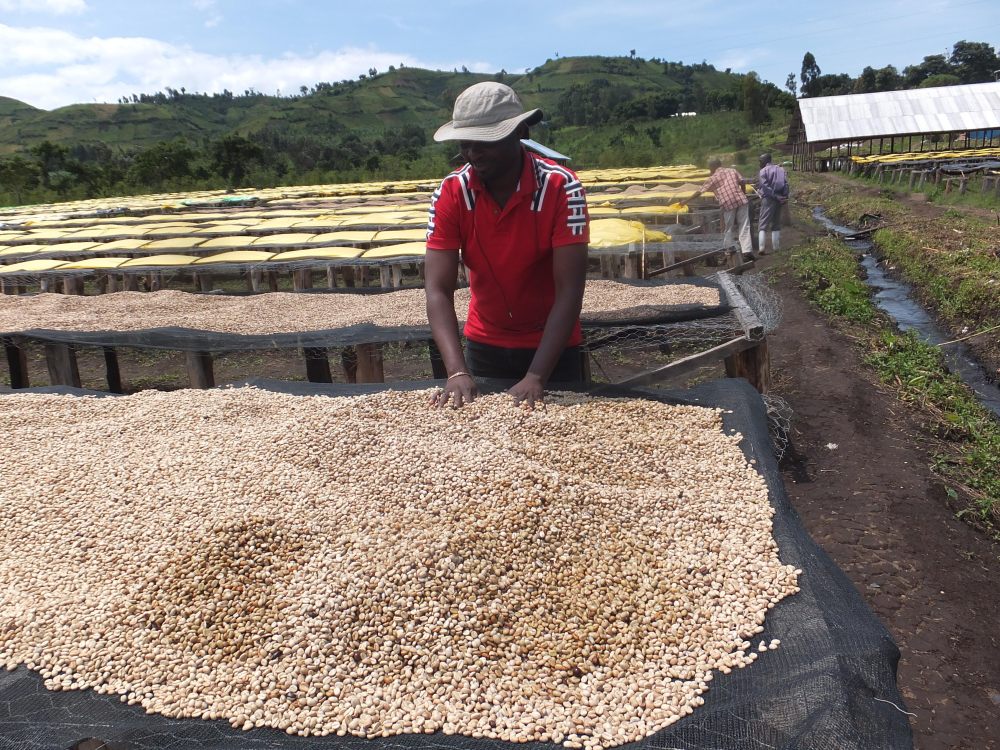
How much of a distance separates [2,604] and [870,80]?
214ft

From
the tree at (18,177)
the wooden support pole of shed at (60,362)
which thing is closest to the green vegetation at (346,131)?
the tree at (18,177)

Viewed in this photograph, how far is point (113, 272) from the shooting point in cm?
778

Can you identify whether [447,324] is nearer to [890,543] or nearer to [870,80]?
[890,543]

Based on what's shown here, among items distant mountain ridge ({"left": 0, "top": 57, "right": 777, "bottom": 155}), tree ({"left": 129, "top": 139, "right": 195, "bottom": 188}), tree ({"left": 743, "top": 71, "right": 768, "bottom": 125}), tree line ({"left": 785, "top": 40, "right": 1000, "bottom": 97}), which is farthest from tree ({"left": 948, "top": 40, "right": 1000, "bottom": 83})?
tree ({"left": 129, "top": 139, "right": 195, "bottom": 188})

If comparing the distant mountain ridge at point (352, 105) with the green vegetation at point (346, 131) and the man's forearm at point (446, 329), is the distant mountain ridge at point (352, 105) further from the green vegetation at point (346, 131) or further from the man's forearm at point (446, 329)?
the man's forearm at point (446, 329)

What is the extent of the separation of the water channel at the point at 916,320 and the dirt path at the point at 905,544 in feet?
3.27

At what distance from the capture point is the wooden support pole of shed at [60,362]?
5035 mm

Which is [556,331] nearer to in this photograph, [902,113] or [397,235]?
[397,235]

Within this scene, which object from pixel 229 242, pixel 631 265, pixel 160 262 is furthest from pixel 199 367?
pixel 631 265

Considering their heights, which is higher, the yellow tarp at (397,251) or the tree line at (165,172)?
the tree line at (165,172)

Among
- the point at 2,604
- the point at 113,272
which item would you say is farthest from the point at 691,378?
the point at 113,272

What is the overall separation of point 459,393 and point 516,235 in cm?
56

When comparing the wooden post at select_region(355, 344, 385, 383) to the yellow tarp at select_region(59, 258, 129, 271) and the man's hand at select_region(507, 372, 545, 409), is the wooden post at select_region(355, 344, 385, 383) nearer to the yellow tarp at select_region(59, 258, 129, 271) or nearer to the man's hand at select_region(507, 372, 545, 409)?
the man's hand at select_region(507, 372, 545, 409)

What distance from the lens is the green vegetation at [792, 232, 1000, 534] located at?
12.7 feet
